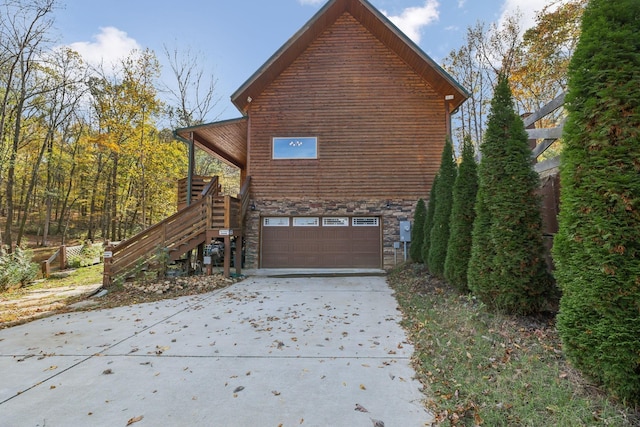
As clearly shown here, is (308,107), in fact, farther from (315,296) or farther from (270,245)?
(315,296)

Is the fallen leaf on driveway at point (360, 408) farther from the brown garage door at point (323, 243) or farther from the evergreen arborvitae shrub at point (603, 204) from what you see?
the brown garage door at point (323, 243)

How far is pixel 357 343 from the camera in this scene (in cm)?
353

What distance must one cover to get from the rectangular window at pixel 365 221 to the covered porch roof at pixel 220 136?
186 inches

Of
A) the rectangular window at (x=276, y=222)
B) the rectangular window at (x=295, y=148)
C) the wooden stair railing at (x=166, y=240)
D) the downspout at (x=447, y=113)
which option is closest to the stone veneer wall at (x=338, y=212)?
the rectangular window at (x=276, y=222)

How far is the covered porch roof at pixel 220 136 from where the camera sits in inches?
368

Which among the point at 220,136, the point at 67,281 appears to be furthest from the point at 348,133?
the point at 67,281

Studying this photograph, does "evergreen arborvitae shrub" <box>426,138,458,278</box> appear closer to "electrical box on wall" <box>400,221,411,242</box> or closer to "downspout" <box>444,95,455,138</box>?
"electrical box on wall" <box>400,221,411,242</box>

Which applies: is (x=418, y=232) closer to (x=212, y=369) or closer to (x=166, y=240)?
(x=166, y=240)

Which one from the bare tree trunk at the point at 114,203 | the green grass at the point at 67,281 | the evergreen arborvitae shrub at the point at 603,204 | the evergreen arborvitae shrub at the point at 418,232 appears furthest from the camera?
the bare tree trunk at the point at 114,203

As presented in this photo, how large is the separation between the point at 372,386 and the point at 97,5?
51.5ft

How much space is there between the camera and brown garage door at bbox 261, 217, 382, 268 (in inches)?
377

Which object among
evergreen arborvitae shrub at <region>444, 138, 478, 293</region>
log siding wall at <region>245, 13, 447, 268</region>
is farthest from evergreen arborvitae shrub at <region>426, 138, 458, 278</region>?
log siding wall at <region>245, 13, 447, 268</region>

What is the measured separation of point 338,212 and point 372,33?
588cm

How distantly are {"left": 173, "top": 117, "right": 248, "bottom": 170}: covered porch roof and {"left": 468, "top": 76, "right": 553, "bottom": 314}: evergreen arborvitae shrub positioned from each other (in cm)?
758
